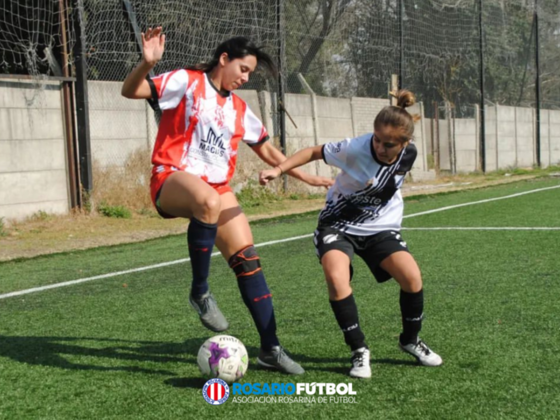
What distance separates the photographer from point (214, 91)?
480 cm

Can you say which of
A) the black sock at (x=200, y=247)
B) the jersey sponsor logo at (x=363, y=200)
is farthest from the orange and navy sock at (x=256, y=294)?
the jersey sponsor logo at (x=363, y=200)

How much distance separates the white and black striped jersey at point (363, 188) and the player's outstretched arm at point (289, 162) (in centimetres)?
9

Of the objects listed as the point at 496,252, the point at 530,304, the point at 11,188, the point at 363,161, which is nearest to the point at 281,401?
the point at 363,161

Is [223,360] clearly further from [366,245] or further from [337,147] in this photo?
[337,147]

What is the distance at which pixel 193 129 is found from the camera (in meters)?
4.73

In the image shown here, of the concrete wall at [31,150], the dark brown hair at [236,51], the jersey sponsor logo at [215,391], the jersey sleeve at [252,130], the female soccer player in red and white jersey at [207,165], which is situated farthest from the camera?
the concrete wall at [31,150]

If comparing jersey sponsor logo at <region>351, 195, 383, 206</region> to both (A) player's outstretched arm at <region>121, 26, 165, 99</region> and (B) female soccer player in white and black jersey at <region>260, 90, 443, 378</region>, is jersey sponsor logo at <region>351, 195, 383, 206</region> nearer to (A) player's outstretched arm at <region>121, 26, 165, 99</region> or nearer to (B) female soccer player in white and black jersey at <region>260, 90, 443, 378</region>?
(B) female soccer player in white and black jersey at <region>260, 90, 443, 378</region>

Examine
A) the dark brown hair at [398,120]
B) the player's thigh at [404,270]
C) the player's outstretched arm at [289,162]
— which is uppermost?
the dark brown hair at [398,120]

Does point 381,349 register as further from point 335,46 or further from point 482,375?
point 335,46

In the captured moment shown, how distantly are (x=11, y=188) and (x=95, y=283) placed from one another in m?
4.98

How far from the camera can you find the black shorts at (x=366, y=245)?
4.54 metres

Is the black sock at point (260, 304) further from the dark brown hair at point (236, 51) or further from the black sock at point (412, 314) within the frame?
the dark brown hair at point (236, 51)

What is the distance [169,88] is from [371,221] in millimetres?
1376

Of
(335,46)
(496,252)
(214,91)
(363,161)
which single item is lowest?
(496,252)
